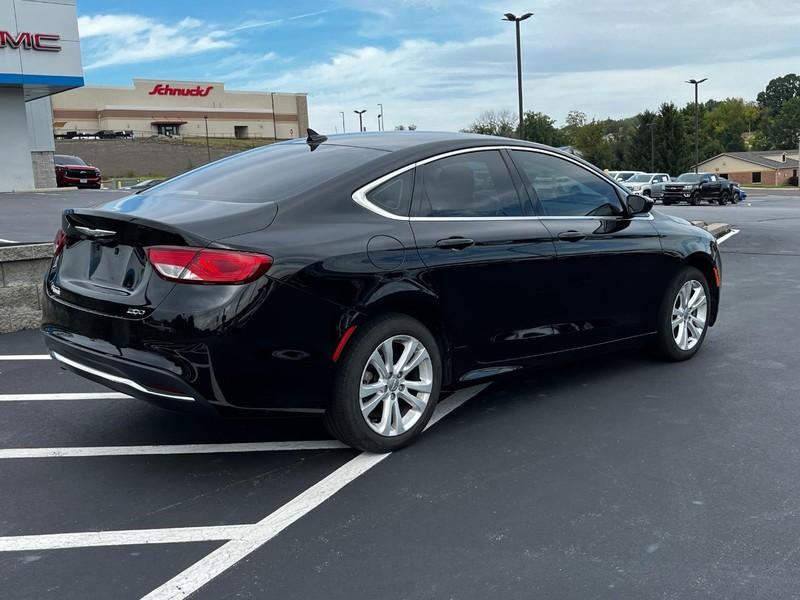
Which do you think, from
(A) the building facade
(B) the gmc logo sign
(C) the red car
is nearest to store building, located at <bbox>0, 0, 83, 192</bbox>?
(B) the gmc logo sign

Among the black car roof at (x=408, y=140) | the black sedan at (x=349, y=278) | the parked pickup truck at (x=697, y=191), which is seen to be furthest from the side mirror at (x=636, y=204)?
the parked pickup truck at (x=697, y=191)

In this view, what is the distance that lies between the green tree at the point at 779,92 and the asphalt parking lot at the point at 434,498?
622ft

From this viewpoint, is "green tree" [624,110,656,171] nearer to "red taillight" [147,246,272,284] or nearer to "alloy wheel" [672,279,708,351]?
"alloy wheel" [672,279,708,351]

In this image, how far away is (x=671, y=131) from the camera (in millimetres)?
84688

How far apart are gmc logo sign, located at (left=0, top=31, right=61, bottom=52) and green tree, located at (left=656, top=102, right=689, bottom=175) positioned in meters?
67.6

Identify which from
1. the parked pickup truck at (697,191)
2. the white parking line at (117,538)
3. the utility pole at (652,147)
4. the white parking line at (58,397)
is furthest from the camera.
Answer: the utility pole at (652,147)

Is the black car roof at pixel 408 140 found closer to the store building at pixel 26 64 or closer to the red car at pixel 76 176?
the store building at pixel 26 64

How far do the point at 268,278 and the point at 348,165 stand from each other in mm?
1017

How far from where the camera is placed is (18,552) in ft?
10.7

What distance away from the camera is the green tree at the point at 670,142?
84.7 m

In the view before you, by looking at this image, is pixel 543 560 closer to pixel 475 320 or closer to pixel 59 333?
pixel 475 320


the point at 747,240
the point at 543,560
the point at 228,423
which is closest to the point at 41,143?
the point at 747,240

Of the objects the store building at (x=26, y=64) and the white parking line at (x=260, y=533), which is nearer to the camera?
the white parking line at (x=260, y=533)

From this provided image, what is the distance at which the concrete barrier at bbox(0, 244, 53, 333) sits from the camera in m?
7.05
